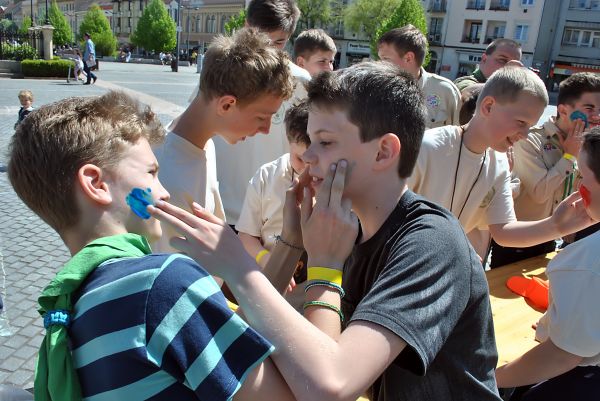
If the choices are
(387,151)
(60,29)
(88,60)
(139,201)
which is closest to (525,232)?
(387,151)

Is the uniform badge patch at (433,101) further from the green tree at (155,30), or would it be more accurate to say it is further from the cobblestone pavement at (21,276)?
the green tree at (155,30)

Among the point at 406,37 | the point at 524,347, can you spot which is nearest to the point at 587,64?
the point at 406,37

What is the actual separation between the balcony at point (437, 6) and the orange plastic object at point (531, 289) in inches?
2050

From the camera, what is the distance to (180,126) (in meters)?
2.11

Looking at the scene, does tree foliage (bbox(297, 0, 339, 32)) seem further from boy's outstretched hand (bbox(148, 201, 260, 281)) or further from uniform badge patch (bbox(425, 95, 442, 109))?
boy's outstretched hand (bbox(148, 201, 260, 281))

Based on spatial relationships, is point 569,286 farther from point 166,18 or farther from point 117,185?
point 166,18

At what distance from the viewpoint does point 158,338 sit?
884 mm

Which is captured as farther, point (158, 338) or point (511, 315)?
point (511, 315)

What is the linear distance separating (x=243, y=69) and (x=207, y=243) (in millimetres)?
1104

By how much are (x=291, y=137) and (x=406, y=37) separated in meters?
2.73

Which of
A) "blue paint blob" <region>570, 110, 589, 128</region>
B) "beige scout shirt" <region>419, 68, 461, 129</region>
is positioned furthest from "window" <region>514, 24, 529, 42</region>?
"blue paint blob" <region>570, 110, 589, 128</region>

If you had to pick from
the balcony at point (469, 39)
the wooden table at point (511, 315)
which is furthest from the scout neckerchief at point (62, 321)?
the balcony at point (469, 39)

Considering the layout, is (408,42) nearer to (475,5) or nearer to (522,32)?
(522,32)

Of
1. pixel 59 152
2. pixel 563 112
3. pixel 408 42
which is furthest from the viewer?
pixel 408 42
